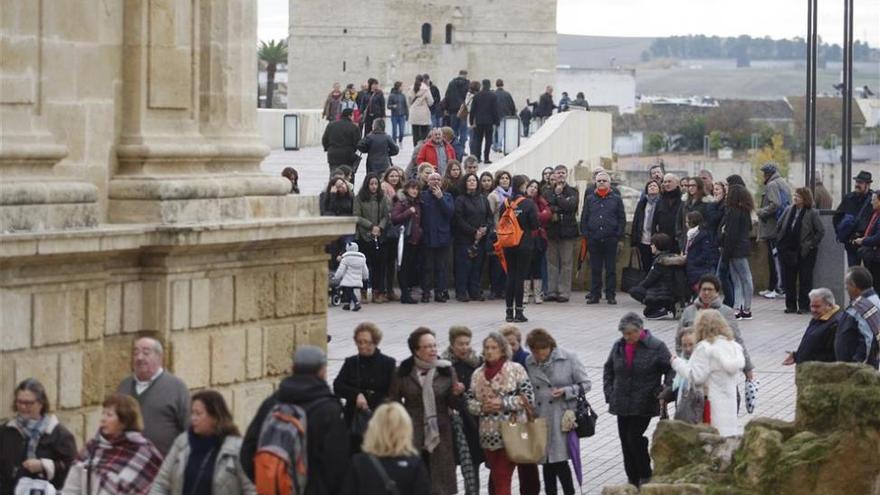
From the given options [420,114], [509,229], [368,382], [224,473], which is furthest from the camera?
[420,114]

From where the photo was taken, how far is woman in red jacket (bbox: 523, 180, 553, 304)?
25441 mm

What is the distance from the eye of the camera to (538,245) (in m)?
25.4

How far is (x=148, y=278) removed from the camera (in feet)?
46.8

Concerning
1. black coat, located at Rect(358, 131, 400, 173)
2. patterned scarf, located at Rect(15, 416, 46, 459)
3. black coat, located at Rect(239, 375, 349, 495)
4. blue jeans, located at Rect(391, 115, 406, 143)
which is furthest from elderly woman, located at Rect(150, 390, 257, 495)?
blue jeans, located at Rect(391, 115, 406, 143)

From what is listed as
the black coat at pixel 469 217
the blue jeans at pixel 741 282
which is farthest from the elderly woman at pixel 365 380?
the black coat at pixel 469 217

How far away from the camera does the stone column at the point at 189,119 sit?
14438 mm

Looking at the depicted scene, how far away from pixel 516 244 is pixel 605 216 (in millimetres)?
2286

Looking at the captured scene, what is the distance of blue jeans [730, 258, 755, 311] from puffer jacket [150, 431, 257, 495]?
13692mm

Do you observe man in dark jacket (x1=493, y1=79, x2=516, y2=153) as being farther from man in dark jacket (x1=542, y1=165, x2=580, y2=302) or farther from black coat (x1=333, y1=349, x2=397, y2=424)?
black coat (x1=333, y1=349, x2=397, y2=424)

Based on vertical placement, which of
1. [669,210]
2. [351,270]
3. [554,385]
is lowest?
[554,385]

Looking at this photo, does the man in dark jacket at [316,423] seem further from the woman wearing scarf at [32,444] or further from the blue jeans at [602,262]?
the blue jeans at [602,262]

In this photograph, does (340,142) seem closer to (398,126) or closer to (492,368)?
(398,126)

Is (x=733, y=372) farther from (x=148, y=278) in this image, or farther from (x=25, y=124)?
(x=25, y=124)

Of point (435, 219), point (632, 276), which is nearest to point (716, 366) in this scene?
point (435, 219)
